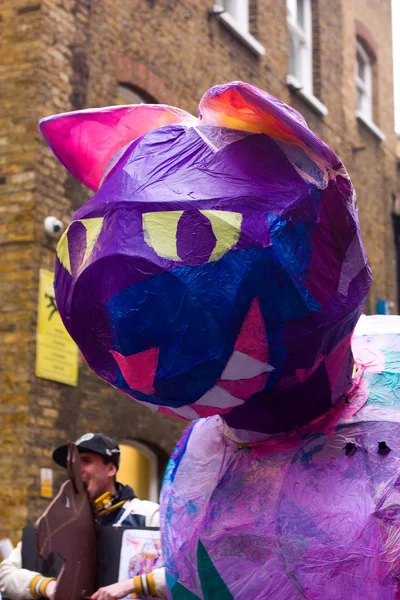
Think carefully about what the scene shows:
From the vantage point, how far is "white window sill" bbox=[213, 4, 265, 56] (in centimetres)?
1130

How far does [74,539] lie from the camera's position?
11.0 feet

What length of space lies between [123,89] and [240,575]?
7.85 m

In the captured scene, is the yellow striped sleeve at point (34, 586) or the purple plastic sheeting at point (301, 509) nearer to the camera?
the purple plastic sheeting at point (301, 509)

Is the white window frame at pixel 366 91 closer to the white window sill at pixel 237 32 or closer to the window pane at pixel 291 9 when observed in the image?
the window pane at pixel 291 9

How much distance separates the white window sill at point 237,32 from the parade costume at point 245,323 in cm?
923

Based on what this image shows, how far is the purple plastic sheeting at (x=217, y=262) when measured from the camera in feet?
6.57

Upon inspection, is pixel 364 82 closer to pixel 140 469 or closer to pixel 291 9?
pixel 291 9

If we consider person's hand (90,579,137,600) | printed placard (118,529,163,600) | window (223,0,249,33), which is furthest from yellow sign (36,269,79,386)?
window (223,0,249,33)

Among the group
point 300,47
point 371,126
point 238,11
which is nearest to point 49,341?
point 238,11

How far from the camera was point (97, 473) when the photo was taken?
4.36 m

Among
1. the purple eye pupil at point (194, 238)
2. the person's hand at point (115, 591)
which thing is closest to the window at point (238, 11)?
the person's hand at point (115, 591)

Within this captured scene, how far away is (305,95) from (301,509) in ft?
37.4

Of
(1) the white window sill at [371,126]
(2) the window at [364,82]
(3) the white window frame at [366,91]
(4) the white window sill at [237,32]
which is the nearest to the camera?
(4) the white window sill at [237,32]

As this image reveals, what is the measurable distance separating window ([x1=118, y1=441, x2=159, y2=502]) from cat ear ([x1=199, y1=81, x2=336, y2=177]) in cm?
746
